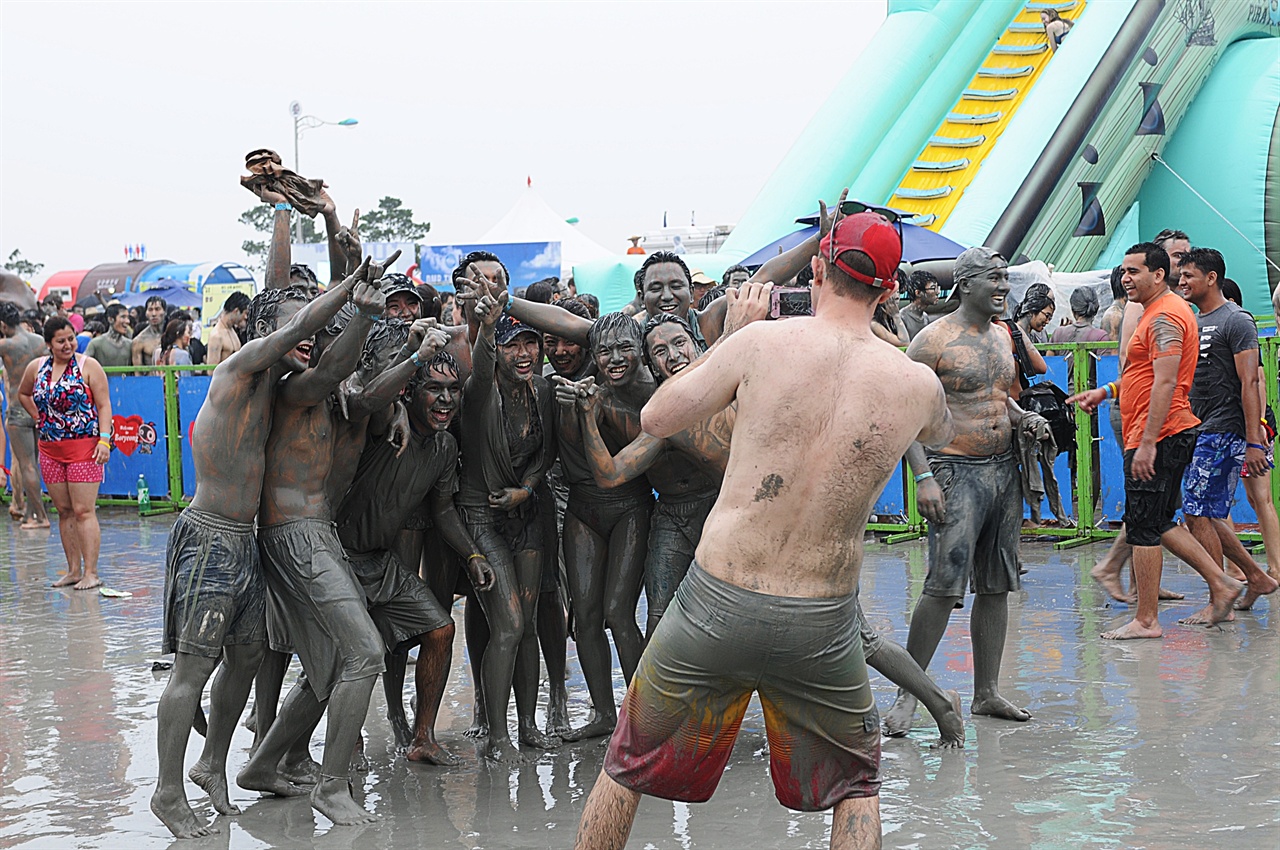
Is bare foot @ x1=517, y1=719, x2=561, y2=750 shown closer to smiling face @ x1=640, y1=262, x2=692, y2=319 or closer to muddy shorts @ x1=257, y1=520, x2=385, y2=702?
muddy shorts @ x1=257, y1=520, x2=385, y2=702

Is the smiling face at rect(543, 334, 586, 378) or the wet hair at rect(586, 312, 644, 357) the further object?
the smiling face at rect(543, 334, 586, 378)

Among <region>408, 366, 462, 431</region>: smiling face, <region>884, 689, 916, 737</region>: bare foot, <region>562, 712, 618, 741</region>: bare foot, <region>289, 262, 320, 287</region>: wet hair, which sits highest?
<region>289, 262, 320, 287</region>: wet hair

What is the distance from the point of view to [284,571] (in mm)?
5023

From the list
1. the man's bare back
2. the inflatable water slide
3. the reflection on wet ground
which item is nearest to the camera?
the man's bare back

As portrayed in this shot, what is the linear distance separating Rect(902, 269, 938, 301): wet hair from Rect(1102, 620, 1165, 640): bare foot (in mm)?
3293

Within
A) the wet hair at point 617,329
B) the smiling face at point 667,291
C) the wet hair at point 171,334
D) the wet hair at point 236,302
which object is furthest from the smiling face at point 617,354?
the wet hair at point 171,334

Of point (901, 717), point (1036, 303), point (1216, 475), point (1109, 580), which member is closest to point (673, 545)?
point (901, 717)

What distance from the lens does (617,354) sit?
5.42m

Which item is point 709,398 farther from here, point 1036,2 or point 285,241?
point 1036,2

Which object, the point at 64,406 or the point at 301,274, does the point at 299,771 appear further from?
the point at 64,406

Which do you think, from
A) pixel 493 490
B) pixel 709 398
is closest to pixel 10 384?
pixel 493 490

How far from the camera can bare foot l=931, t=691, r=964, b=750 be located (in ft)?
18.2

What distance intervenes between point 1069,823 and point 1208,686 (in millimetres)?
2080

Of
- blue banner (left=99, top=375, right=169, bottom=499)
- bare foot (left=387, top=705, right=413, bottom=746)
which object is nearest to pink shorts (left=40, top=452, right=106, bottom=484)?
blue banner (left=99, top=375, right=169, bottom=499)
